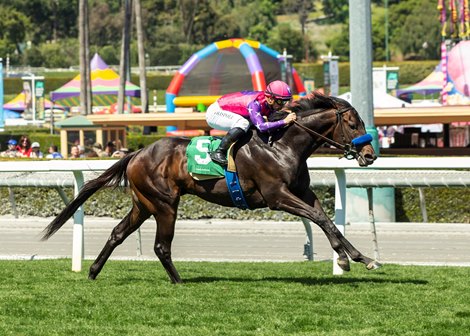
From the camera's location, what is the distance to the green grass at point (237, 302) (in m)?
6.37

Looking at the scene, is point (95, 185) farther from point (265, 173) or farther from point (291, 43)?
point (291, 43)

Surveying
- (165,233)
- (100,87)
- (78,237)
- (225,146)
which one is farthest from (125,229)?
(100,87)

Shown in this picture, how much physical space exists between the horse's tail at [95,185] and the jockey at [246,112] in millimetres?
841

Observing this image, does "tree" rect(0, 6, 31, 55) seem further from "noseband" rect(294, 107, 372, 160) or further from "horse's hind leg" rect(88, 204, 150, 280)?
"noseband" rect(294, 107, 372, 160)

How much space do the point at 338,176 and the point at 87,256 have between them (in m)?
3.36

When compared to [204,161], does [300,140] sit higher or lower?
higher

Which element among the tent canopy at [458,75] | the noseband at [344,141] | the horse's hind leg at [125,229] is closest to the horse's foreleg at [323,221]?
the noseband at [344,141]

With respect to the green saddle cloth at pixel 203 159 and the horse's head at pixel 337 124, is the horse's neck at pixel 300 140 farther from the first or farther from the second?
the green saddle cloth at pixel 203 159

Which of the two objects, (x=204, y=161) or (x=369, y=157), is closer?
(x=369, y=157)

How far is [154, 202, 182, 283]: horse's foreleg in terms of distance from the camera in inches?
344

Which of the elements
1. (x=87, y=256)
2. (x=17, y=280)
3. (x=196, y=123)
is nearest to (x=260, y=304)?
(x=17, y=280)

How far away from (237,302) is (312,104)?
213 centimetres

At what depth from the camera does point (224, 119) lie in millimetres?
8805

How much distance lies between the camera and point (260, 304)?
23.6 feet
